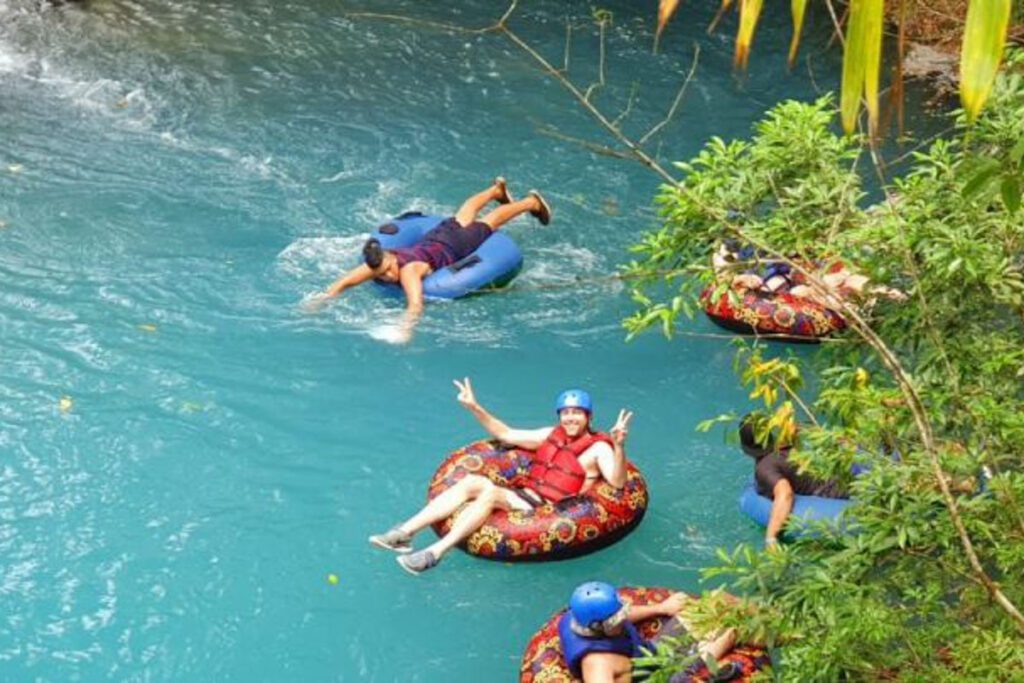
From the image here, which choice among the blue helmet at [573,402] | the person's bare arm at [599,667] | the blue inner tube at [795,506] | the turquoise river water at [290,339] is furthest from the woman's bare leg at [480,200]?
the person's bare arm at [599,667]

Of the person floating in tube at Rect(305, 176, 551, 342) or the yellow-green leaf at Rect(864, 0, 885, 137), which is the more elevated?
the yellow-green leaf at Rect(864, 0, 885, 137)

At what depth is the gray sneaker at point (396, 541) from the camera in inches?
325

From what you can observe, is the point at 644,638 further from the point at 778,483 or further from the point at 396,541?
the point at 396,541

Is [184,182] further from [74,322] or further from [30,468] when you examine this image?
[30,468]

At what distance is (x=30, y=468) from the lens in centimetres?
921

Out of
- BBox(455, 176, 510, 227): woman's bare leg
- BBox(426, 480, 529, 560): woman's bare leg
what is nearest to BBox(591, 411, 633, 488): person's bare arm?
BBox(426, 480, 529, 560): woman's bare leg

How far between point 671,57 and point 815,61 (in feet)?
5.41

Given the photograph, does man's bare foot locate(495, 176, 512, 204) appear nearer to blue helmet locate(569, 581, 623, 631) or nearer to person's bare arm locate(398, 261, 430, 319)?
person's bare arm locate(398, 261, 430, 319)

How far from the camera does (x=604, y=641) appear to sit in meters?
6.96

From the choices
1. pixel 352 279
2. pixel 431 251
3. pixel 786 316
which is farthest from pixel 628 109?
pixel 431 251

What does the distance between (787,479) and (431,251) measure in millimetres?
3814

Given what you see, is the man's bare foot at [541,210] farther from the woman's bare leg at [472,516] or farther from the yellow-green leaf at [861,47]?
the yellow-green leaf at [861,47]

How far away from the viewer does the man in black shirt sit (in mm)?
8219

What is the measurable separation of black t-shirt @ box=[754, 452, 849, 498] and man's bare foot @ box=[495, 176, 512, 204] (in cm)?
428
